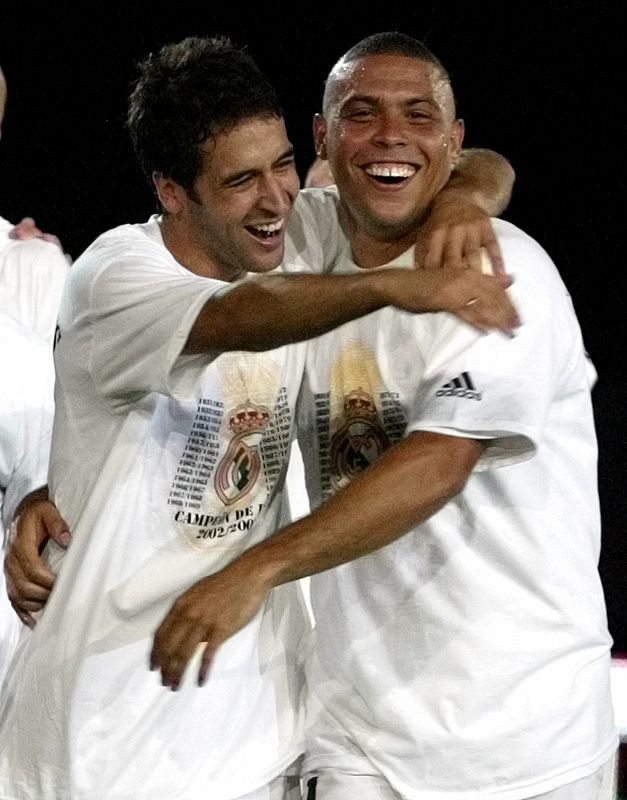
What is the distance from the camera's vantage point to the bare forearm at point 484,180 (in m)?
2.34

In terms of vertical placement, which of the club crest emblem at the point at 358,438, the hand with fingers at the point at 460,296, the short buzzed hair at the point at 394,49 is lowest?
the club crest emblem at the point at 358,438

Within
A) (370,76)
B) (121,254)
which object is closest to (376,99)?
(370,76)

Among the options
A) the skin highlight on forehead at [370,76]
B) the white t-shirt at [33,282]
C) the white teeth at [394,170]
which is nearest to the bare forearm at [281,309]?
the white teeth at [394,170]

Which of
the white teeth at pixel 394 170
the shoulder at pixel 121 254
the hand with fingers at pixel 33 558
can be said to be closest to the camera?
the shoulder at pixel 121 254

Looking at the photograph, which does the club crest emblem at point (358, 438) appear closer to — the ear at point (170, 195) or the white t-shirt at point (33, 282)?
the ear at point (170, 195)

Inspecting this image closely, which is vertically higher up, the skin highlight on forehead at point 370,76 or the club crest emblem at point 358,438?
the skin highlight on forehead at point 370,76

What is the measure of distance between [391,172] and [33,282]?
1135 mm

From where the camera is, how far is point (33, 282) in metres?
3.23

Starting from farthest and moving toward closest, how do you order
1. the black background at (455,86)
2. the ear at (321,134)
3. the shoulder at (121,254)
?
the black background at (455,86)
the ear at (321,134)
the shoulder at (121,254)

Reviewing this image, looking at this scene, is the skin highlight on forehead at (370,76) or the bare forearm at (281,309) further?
the skin highlight on forehead at (370,76)

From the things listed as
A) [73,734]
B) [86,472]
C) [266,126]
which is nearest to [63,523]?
[86,472]

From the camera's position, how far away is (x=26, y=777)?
2139mm

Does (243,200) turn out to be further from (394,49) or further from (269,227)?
(394,49)

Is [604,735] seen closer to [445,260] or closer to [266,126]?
[445,260]
